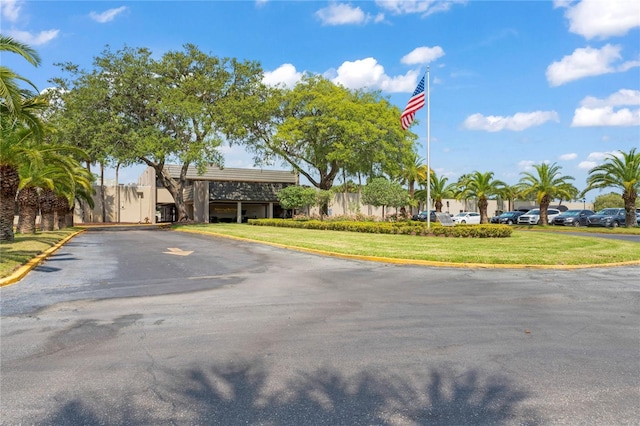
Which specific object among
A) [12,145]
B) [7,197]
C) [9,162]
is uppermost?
[12,145]

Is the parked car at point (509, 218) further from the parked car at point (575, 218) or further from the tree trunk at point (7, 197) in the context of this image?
the tree trunk at point (7, 197)

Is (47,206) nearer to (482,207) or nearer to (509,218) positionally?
(482,207)

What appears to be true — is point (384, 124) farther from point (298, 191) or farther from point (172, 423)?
point (172, 423)

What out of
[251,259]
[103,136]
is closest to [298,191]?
[103,136]

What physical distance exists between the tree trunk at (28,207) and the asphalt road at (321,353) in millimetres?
16411

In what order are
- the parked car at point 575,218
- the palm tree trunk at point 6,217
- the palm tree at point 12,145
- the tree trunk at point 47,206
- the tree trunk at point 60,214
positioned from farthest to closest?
the parked car at point 575,218 → the tree trunk at point 60,214 → the tree trunk at point 47,206 → the palm tree trunk at point 6,217 → the palm tree at point 12,145

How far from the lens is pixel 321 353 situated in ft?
16.9

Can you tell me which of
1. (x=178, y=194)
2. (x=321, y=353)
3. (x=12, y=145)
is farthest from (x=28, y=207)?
(x=321, y=353)

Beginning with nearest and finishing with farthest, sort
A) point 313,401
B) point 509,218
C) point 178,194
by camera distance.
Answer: point 313,401
point 178,194
point 509,218

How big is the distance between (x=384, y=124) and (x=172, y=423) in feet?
118

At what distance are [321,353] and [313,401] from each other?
126 centimetres

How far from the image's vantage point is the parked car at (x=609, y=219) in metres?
37.7

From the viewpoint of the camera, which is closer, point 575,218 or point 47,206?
point 47,206

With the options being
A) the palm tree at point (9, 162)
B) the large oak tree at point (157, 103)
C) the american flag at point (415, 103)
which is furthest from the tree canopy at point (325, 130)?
the palm tree at point (9, 162)
